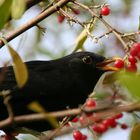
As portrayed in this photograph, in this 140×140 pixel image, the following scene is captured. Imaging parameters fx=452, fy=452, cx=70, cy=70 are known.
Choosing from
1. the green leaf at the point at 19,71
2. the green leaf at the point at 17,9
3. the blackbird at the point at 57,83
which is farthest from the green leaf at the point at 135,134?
the blackbird at the point at 57,83

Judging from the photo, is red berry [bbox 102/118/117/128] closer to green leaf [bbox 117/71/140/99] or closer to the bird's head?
the bird's head

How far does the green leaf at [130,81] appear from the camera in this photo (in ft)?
4.37

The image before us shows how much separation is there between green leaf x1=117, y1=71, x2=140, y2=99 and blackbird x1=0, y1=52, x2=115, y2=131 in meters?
1.67

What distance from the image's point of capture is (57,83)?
11.2ft

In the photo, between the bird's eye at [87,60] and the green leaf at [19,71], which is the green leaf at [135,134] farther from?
the bird's eye at [87,60]

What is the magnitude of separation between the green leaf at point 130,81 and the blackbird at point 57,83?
5.46 ft

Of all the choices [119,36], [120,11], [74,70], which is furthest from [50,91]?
[120,11]

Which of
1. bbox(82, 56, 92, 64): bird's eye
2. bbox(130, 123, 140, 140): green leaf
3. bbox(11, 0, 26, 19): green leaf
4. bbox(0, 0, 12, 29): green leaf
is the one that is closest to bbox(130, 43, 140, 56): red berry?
bbox(11, 0, 26, 19): green leaf

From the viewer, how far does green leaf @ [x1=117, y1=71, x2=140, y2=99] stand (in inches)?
52.5

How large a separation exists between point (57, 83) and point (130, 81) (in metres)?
2.07

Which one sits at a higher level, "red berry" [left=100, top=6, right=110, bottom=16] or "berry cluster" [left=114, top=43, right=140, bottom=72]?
"red berry" [left=100, top=6, right=110, bottom=16]

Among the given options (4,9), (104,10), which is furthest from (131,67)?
(4,9)

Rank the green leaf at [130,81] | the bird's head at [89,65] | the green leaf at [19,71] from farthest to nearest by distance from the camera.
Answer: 1. the bird's head at [89,65]
2. the green leaf at [19,71]
3. the green leaf at [130,81]

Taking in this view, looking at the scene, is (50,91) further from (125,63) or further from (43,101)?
(125,63)
